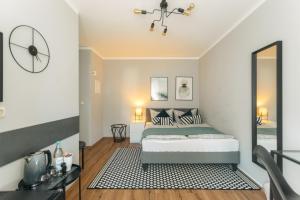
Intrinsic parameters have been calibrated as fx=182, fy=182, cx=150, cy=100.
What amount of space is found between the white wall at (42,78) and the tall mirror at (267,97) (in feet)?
8.49

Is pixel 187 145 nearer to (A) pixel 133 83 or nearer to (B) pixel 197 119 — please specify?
(B) pixel 197 119

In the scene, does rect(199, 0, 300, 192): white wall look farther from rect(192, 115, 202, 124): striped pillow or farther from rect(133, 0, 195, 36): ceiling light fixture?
rect(133, 0, 195, 36): ceiling light fixture

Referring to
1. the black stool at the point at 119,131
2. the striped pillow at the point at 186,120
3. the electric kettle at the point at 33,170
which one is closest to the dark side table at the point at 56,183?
the electric kettle at the point at 33,170

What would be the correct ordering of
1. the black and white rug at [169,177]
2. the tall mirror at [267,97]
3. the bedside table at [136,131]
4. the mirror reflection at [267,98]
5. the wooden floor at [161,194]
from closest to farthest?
1. the tall mirror at [267,97]
2. the mirror reflection at [267,98]
3. the wooden floor at [161,194]
4. the black and white rug at [169,177]
5. the bedside table at [136,131]

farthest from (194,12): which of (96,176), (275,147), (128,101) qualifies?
(128,101)

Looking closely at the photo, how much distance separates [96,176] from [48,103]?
4.89 ft

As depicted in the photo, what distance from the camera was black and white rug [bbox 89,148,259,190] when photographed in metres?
2.58

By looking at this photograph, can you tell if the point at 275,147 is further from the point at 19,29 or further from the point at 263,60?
the point at 19,29

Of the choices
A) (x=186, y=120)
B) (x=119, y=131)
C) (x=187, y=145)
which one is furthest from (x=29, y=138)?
(x=186, y=120)

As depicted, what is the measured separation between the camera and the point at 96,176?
2.90m

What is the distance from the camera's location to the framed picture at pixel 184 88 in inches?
225

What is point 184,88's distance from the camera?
18.8 feet

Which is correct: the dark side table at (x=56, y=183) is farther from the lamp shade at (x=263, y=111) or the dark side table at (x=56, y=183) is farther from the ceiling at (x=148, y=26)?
the lamp shade at (x=263, y=111)

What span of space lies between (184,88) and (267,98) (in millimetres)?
3451
